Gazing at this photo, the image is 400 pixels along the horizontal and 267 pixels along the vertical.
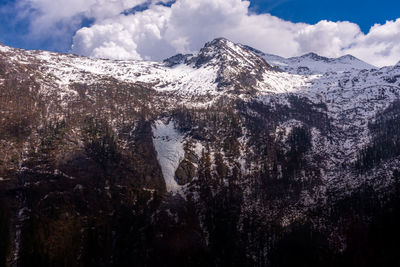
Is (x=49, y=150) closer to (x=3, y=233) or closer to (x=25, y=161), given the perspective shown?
(x=25, y=161)

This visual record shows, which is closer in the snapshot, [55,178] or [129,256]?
[129,256]

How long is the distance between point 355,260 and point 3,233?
14025cm

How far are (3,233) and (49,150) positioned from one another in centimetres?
6522

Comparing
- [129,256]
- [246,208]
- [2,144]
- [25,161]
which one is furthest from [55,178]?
[246,208]

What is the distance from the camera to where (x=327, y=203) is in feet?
533

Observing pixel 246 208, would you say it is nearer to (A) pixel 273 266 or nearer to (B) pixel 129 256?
(A) pixel 273 266

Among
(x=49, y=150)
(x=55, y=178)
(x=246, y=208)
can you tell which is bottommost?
(x=246, y=208)

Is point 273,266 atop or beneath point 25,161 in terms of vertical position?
beneath

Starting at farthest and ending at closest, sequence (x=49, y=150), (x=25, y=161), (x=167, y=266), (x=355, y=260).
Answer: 1. (x=49, y=150)
2. (x=25, y=161)
3. (x=167, y=266)
4. (x=355, y=260)

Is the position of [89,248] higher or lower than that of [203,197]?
lower

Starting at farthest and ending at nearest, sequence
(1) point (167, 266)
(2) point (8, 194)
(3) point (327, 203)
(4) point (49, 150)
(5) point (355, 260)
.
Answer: (4) point (49, 150), (3) point (327, 203), (2) point (8, 194), (1) point (167, 266), (5) point (355, 260)

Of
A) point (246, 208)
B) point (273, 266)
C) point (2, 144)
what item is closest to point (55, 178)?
point (2, 144)

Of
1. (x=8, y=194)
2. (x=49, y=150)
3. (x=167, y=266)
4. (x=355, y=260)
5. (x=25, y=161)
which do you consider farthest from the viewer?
(x=49, y=150)

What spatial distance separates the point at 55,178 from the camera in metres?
168
